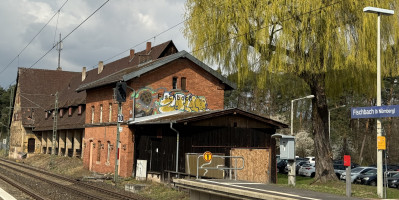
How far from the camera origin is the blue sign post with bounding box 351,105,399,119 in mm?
15208

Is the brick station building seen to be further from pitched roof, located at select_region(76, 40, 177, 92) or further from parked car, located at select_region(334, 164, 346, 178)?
parked car, located at select_region(334, 164, 346, 178)

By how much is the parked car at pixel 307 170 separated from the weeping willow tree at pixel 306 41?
35.8ft

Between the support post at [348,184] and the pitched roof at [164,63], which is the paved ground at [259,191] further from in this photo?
the pitched roof at [164,63]

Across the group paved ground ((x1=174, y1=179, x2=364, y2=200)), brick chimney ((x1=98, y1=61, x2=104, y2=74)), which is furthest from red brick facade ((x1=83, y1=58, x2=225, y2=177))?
brick chimney ((x1=98, y1=61, x2=104, y2=74))

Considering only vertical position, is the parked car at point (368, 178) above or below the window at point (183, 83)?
below

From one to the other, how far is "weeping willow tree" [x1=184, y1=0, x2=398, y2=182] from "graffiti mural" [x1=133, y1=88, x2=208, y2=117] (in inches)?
201

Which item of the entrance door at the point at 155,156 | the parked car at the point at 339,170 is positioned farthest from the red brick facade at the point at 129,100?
the parked car at the point at 339,170

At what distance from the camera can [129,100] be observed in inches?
1092

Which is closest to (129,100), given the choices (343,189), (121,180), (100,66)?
(121,180)

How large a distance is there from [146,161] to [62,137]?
1088 inches

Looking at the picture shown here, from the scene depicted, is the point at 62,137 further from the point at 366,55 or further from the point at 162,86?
the point at 366,55

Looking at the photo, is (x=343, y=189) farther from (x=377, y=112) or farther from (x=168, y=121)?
(x=168, y=121)

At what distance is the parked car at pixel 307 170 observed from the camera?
35.2 meters

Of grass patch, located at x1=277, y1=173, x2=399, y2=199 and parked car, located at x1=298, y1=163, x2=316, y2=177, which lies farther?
parked car, located at x1=298, y1=163, x2=316, y2=177
